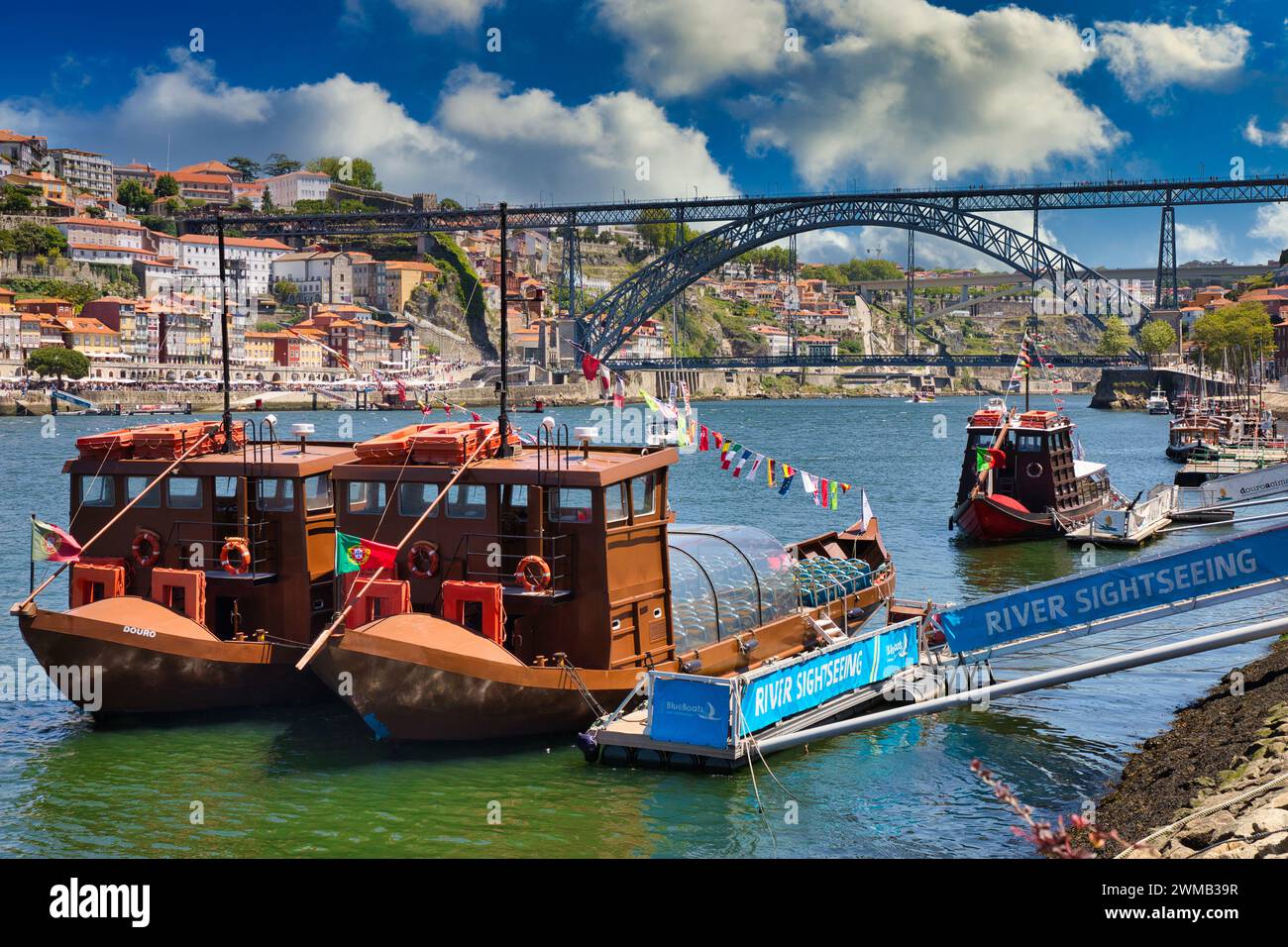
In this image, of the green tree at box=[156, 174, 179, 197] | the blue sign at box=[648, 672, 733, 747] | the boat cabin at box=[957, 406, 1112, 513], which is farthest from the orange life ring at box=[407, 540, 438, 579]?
the green tree at box=[156, 174, 179, 197]

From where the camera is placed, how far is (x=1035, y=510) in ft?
106

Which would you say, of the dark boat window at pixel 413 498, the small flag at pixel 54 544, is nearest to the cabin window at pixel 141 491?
the small flag at pixel 54 544

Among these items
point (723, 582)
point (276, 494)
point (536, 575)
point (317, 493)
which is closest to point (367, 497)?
point (317, 493)

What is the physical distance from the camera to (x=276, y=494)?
1495cm

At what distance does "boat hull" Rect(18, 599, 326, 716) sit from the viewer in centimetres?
1391

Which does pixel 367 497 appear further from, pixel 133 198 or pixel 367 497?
pixel 133 198

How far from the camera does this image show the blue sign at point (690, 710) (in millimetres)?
12461

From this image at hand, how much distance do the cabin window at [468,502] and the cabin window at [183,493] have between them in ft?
9.75

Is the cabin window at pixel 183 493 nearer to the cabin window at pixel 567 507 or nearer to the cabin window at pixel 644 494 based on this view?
the cabin window at pixel 567 507

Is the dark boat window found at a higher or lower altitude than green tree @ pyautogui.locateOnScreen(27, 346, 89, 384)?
lower

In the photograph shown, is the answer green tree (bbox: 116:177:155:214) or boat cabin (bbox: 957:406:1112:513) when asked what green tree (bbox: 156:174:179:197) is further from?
boat cabin (bbox: 957:406:1112:513)

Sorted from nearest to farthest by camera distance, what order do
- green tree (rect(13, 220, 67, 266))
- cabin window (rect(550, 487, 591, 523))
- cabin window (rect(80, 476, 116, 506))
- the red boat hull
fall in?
cabin window (rect(550, 487, 591, 523)) → cabin window (rect(80, 476, 116, 506)) → the red boat hull → green tree (rect(13, 220, 67, 266))

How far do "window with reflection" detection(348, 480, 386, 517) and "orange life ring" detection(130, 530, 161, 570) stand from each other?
229 centimetres

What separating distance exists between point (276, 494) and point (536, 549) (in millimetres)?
3094
